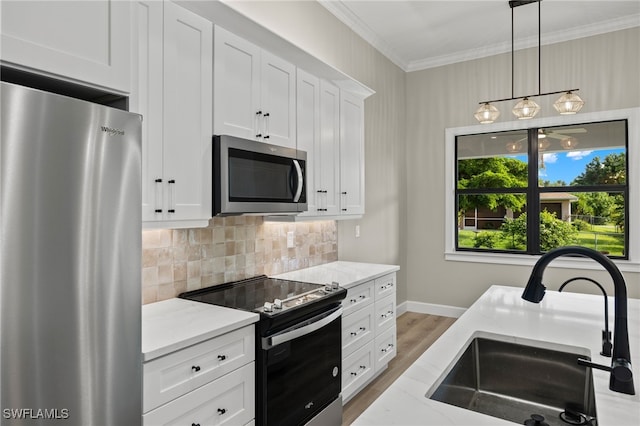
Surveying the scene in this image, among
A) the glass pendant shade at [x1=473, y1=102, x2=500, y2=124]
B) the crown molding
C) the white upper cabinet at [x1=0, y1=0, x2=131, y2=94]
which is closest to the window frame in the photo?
the crown molding

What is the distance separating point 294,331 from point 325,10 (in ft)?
9.42

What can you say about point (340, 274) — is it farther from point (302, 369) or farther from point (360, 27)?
point (360, 27)

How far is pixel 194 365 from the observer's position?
1.66 metres

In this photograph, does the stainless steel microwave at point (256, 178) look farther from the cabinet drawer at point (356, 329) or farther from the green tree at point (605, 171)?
the green tree at point (605, 171)

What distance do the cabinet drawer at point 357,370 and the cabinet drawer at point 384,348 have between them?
98 millimetres

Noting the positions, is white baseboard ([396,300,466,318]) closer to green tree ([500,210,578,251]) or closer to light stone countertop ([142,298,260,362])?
green tree ([500,210,578,251])

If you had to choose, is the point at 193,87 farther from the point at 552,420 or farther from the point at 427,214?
the point at 427,214

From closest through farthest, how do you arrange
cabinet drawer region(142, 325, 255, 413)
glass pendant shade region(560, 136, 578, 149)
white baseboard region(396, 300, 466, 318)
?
cabinet drawer region(142, 325, 255, 413), glass pendant shade region(560, 136, 578, 149), white baseboard region(396, 300, 466, 318)

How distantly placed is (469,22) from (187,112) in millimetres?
3342

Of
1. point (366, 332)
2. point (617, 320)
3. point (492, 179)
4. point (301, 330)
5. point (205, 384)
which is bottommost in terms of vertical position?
point (366, 332)

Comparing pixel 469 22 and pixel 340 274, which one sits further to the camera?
pixel 469 22

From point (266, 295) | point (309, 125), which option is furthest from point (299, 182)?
point (266, 295)

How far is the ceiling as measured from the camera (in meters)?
3.74

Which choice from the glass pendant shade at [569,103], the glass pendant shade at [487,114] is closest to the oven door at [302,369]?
the glass pendant shade at [487,114]
